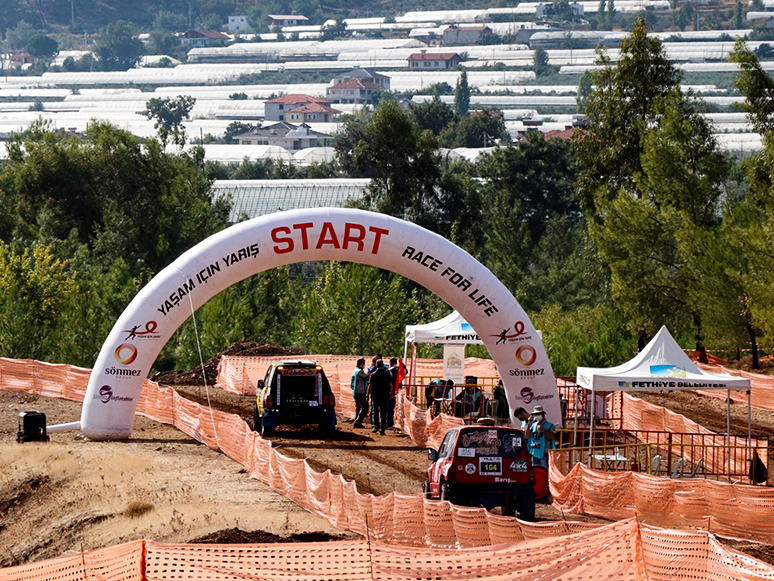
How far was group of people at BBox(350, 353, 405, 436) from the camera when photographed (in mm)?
26625

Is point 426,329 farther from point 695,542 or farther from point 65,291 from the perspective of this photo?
point 65,291

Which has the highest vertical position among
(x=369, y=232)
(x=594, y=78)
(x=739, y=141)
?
(x=739, y=141)

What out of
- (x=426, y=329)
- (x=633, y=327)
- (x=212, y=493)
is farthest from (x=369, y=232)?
(x=633, y=327)

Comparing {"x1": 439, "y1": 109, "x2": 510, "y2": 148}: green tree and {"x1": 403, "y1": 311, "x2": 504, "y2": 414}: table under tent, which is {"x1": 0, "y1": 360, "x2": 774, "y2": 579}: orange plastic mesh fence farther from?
{"x1": 439, "y1": 109, "x2": 510, "y2": 148}: green tree

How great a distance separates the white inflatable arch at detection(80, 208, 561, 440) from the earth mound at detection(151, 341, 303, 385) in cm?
1392

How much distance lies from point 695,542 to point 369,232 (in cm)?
1420

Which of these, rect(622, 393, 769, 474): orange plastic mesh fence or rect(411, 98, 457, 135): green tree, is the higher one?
rect(411, 98, 457, 135): green tree

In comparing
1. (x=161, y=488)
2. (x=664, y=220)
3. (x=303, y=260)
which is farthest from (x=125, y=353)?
(x=664, y=220)

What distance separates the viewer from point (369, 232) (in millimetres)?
25266

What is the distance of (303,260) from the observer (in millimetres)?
25375

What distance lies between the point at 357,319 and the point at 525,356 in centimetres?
2409

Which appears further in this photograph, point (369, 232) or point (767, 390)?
point (767, 390)

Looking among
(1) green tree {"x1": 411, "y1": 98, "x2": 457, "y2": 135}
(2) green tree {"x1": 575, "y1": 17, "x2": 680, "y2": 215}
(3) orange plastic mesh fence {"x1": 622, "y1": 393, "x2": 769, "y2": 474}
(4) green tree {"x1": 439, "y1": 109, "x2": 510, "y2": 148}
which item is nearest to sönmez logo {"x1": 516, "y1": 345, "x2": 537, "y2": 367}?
(3) orange plastic mesh fence {"x1": 622, "y1": 393, "x2": 769, "y2": 474}

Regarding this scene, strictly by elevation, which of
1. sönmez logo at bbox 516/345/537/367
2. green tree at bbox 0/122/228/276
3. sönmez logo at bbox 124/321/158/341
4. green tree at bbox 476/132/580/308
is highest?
green tree at bbox 476/132/580/308
